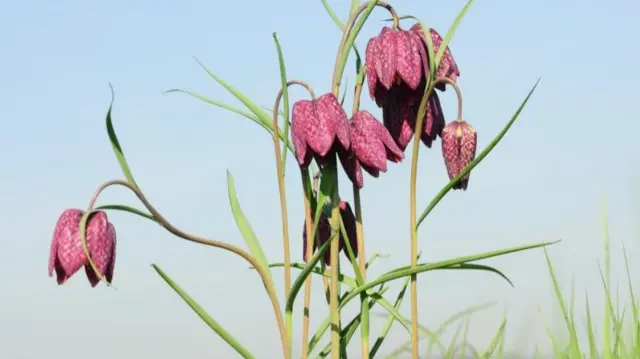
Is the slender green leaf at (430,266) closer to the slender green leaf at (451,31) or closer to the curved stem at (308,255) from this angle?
the curved stem at (308,255)

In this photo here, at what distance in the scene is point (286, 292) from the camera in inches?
87.4

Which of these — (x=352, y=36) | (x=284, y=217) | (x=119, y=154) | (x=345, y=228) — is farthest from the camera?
(x=345, y=228)

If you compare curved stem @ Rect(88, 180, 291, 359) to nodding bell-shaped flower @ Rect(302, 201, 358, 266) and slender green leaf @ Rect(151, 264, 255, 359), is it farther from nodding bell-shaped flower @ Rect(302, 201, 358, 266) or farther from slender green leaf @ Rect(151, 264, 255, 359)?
nodding bell-shaped flower @ Rect(302, 201, 358, 266)

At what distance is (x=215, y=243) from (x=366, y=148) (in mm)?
409

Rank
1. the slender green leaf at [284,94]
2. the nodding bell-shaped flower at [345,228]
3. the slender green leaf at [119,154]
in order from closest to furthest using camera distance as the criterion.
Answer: the slender green leaf at [119,154] < the slender green leaf at [284,94] < the nodding bell-shaped flower at [345,228]

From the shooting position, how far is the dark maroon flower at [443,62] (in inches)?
94.0

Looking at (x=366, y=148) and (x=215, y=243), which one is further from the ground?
(x=366, y=148)

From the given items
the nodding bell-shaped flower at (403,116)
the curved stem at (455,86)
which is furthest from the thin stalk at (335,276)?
the curved stem at (455,86)

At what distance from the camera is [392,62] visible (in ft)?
7.52

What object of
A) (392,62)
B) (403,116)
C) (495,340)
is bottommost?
(495,340)

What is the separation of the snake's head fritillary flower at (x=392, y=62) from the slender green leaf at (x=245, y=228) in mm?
409

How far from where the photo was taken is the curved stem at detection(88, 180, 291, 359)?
203 cm

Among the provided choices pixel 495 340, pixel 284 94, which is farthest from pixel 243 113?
pixel 495 340

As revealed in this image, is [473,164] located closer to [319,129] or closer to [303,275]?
[319,129]
